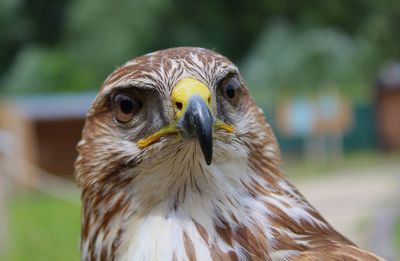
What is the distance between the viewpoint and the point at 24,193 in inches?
421

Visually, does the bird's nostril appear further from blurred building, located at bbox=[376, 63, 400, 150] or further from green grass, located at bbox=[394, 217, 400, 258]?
blurred building, located at bbox=[376, 63, 400, 150]

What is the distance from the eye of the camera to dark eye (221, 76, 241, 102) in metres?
1.61

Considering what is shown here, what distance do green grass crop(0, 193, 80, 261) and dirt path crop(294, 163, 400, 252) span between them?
2112mm

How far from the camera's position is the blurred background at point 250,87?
7.46m

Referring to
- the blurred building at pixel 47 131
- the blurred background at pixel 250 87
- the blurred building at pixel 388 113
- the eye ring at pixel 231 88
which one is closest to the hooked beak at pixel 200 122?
the eye ring at pixel 231 88

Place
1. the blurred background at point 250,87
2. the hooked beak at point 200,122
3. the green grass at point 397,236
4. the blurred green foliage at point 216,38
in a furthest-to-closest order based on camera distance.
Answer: the blurred green foliage at point 216,38 < the blurred background at point 250,87 < the green grass at point 397,236 < the hooked beak at point 200,122

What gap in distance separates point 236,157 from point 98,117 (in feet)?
1.18

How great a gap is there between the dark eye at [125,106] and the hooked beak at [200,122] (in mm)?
201

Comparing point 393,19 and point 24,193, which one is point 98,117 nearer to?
point 24,193

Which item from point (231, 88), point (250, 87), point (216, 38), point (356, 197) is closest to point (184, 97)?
point (231, 88)

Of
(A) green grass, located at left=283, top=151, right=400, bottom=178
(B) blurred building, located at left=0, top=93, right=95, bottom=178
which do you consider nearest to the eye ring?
(A) green grass, located at left=283, top=151, right=400, bottom=178

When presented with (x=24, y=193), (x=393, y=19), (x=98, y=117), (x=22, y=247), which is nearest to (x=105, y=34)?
(x=393, y=19)

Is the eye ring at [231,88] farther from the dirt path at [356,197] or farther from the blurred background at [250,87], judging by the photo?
the dirt path at [356,197]

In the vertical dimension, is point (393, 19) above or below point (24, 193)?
above
